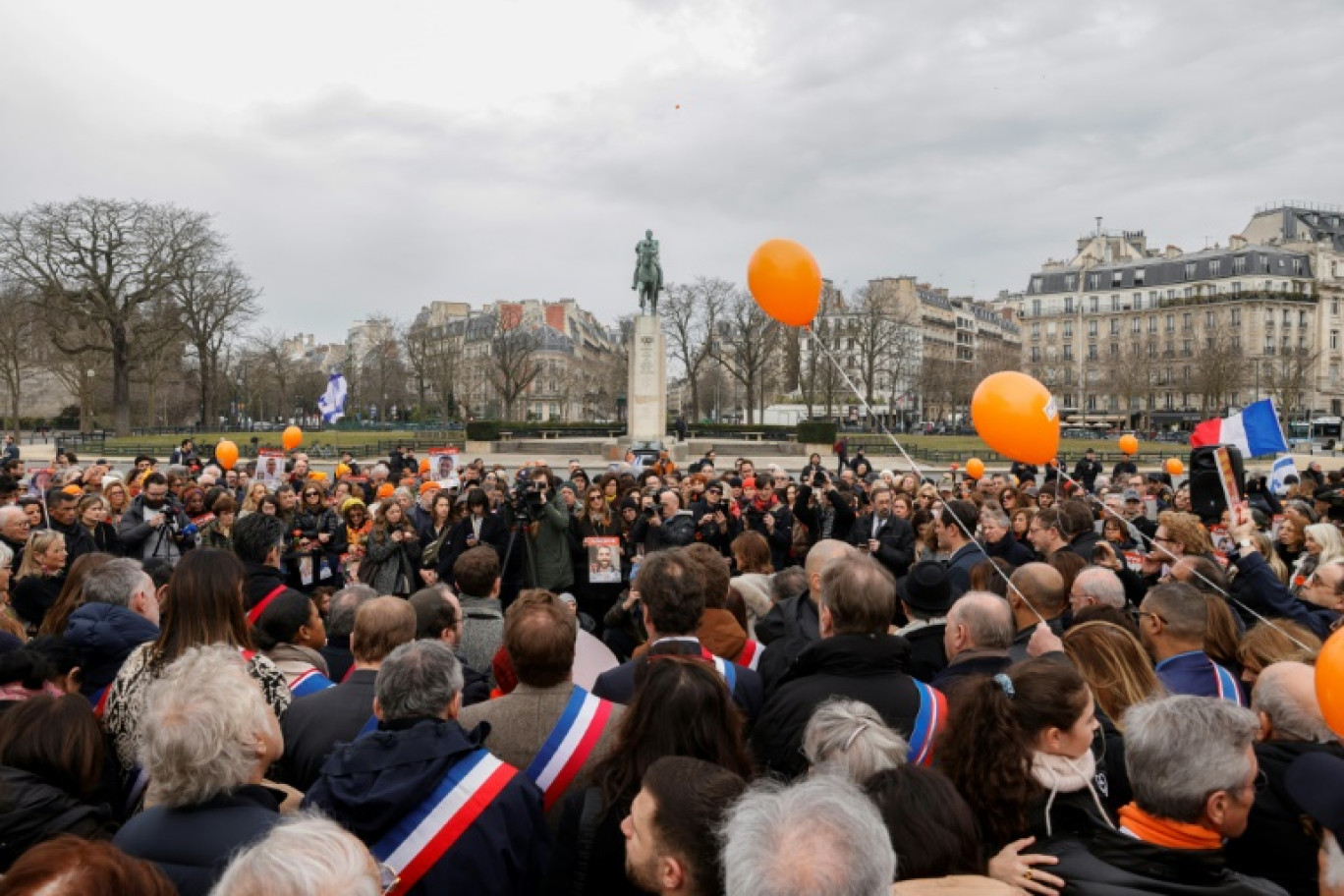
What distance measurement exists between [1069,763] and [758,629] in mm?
2697

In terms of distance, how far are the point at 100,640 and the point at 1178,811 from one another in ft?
13.5

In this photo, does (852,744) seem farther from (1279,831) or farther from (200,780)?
(200,780)

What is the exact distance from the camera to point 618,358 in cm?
9750

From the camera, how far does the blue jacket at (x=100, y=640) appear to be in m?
3.94

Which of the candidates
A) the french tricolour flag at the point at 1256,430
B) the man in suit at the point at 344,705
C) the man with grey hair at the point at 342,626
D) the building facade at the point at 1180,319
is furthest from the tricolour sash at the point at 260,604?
the building facade at the point at 1180,319

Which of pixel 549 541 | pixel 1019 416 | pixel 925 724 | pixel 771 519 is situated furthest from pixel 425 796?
pixel 771 519

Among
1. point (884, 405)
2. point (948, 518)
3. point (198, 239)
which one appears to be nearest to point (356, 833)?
point (948, 518)

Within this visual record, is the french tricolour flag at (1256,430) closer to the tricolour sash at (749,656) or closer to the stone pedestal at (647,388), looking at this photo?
the tricolour sash at (749,656)

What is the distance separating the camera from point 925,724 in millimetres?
3457

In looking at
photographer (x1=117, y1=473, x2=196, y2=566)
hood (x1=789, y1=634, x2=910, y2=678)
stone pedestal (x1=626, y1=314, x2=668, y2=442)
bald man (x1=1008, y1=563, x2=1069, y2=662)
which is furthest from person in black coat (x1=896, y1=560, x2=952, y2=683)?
stone pedestal (x1=626, y1=314, x2=668, y2=442)

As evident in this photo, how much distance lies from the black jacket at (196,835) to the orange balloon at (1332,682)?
311 cm

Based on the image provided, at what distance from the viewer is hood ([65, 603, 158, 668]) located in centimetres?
394

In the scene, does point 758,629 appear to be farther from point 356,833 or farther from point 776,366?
point 776,366

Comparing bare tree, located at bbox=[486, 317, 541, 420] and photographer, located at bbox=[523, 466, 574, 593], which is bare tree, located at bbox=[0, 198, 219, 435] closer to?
bare tree, located at bbox=[486, 317, 541, 420]
